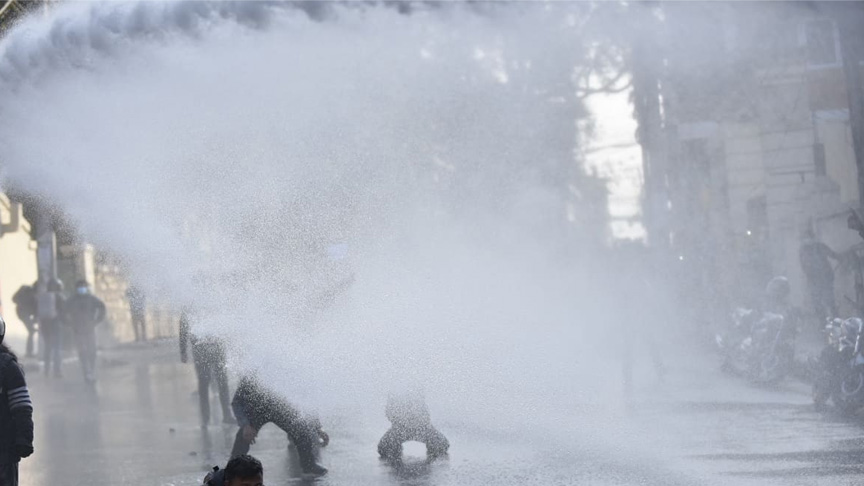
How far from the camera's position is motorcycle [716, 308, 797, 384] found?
1741 centimetres

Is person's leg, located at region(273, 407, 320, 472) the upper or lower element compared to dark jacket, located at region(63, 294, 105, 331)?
lower

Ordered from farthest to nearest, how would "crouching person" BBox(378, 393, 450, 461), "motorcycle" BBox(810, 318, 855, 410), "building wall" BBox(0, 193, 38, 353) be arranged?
"building wall" BBox(0, 193, 38, 353), "motorcycle" BBox(810, 318, 855, 410), "crouching person" BBox(378, 393, 450, 461)

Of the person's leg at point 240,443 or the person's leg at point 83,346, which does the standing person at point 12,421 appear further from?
the person's leg at point 83,346

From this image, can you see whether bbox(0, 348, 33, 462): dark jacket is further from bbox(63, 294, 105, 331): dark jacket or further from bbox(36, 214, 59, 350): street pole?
bbox(36, 214, 59, 350): street pole

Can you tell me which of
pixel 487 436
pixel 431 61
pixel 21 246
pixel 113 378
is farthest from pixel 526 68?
pixel 487 436

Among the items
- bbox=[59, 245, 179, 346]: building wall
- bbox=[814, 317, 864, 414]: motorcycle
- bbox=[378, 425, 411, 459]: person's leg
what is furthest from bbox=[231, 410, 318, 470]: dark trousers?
bbox=[59, 245, 179, 346]: building wall

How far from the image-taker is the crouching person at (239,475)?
5.73m

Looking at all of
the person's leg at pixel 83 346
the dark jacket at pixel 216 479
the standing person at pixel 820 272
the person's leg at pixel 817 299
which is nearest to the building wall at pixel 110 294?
the person's leg at pixel 83 346

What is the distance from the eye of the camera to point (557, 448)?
11.6 m

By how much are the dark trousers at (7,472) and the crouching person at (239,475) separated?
7.02 ft

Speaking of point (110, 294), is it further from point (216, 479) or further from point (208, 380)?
point (216, 479)

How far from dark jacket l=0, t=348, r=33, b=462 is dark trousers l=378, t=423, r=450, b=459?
4.34m

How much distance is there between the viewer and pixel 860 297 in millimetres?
20000

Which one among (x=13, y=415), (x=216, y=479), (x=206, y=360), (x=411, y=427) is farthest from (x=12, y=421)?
(x=206, y=360)
